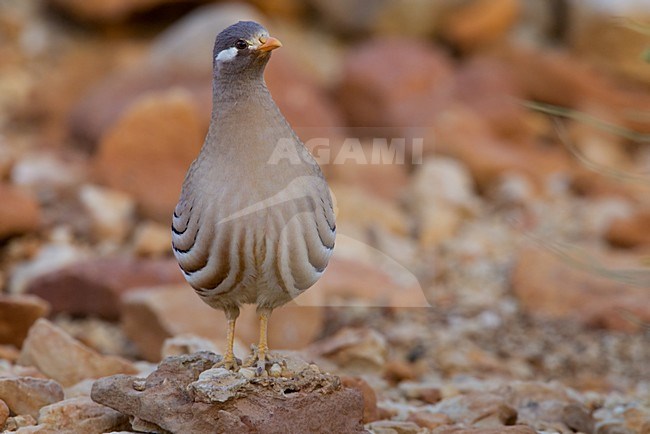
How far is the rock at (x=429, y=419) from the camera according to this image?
419 cm

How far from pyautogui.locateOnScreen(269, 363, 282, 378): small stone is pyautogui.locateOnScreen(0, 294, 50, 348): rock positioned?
90.6 inches

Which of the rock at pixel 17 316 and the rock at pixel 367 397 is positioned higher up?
the rock at pixel 17 316

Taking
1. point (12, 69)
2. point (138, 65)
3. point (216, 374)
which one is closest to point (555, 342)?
point (216, 374)

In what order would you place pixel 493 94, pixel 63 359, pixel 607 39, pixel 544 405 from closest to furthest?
pixel 544 405 < pixel 63 359 < pixel 493 94 < pixel 607 39

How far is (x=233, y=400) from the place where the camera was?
3477 millimetres

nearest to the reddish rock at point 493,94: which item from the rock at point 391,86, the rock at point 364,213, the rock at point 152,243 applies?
the rock at point 391,86

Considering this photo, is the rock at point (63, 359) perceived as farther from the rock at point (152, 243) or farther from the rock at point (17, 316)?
the rock at point (152, 243)

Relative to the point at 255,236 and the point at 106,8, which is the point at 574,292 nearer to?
the point at 255,236

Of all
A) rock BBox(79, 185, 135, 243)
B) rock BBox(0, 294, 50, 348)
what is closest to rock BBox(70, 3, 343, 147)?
rock BBox(79, 185, 135, 243)

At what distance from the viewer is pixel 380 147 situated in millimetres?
10914

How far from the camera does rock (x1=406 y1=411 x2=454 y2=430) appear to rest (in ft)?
13.7

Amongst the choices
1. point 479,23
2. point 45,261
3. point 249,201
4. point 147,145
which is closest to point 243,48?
point 249,201

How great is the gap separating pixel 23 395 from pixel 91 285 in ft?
10.0

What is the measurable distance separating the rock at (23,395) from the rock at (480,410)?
66.2 inches
